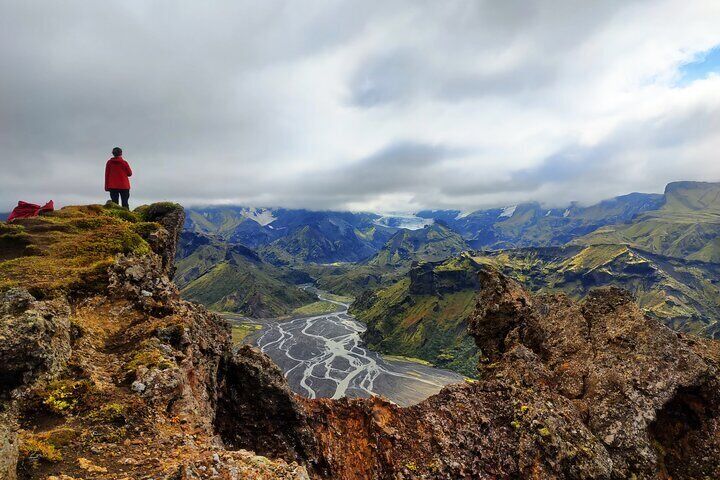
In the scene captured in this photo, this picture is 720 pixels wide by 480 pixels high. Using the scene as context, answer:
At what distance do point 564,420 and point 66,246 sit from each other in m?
36.2

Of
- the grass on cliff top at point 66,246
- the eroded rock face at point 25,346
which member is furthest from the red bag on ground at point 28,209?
the eroded rock face at point 25,346

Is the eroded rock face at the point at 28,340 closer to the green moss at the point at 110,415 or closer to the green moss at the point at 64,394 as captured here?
the green moss at the point at 64,394

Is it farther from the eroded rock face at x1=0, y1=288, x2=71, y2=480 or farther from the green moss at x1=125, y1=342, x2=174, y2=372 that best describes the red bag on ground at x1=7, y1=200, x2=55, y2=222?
the green moss at x1=125, y1=342, x2=174, y2=372

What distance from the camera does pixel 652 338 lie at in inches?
1014

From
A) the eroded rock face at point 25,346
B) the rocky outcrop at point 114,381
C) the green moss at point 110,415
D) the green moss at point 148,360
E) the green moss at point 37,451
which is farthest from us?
the green moss at point 148,360

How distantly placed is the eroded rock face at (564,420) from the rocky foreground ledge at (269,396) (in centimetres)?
9

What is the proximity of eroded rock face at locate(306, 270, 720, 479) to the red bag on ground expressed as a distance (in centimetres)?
3057

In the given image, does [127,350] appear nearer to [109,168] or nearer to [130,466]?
[130,466]

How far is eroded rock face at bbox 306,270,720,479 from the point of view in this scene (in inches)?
854

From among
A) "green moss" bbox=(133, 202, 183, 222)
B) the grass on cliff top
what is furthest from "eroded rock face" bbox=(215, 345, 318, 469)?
"green moss" bbox=(133, 202, 183, 222)

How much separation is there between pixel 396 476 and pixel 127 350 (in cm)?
1725

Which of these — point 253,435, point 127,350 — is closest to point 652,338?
point 253,435

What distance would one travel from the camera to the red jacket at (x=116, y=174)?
1407 inches

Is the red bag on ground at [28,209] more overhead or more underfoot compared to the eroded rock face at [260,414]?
more overhead
